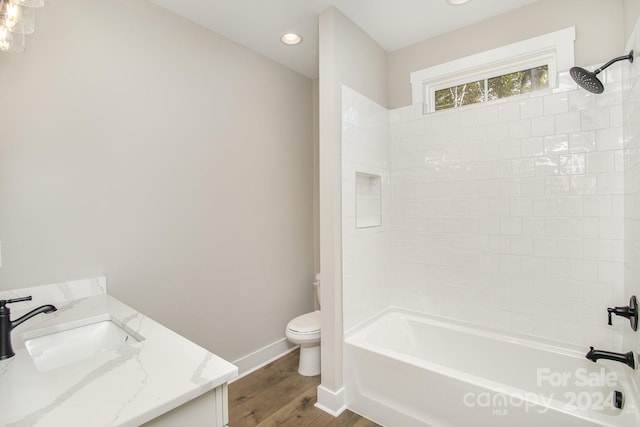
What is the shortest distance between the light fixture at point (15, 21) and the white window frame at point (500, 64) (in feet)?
7.76

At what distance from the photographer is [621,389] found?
1.60 m

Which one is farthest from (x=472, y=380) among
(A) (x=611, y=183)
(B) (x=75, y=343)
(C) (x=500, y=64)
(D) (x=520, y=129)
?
(C) (x=500, y=64)

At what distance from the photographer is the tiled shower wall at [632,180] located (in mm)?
1480

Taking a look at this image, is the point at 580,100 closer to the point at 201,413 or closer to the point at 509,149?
the point at 509,149

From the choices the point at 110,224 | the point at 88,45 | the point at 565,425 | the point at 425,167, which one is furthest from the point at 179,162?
the point at 565,425

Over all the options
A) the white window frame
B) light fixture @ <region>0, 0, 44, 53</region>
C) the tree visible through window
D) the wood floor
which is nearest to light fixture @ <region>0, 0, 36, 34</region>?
light fixture @ <region>0, 0, 44, 53</region>

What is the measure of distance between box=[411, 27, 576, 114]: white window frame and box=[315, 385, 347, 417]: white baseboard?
2.25 m

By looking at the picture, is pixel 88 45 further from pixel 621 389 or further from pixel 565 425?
pixel 621 389

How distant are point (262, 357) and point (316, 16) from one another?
8.96 feet

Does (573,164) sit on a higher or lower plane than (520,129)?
lower

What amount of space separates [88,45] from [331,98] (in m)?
1.42

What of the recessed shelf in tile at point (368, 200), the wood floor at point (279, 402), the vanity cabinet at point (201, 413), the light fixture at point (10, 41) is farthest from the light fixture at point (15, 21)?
the wood floor at point (279, 402)

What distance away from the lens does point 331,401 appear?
2111 millimetres

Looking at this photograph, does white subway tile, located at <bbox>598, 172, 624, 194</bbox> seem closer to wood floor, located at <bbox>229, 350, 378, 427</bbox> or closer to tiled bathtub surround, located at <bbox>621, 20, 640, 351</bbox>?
tiled bathtub surround, located at <bbox>621, 20, 640, 351</bbox>
